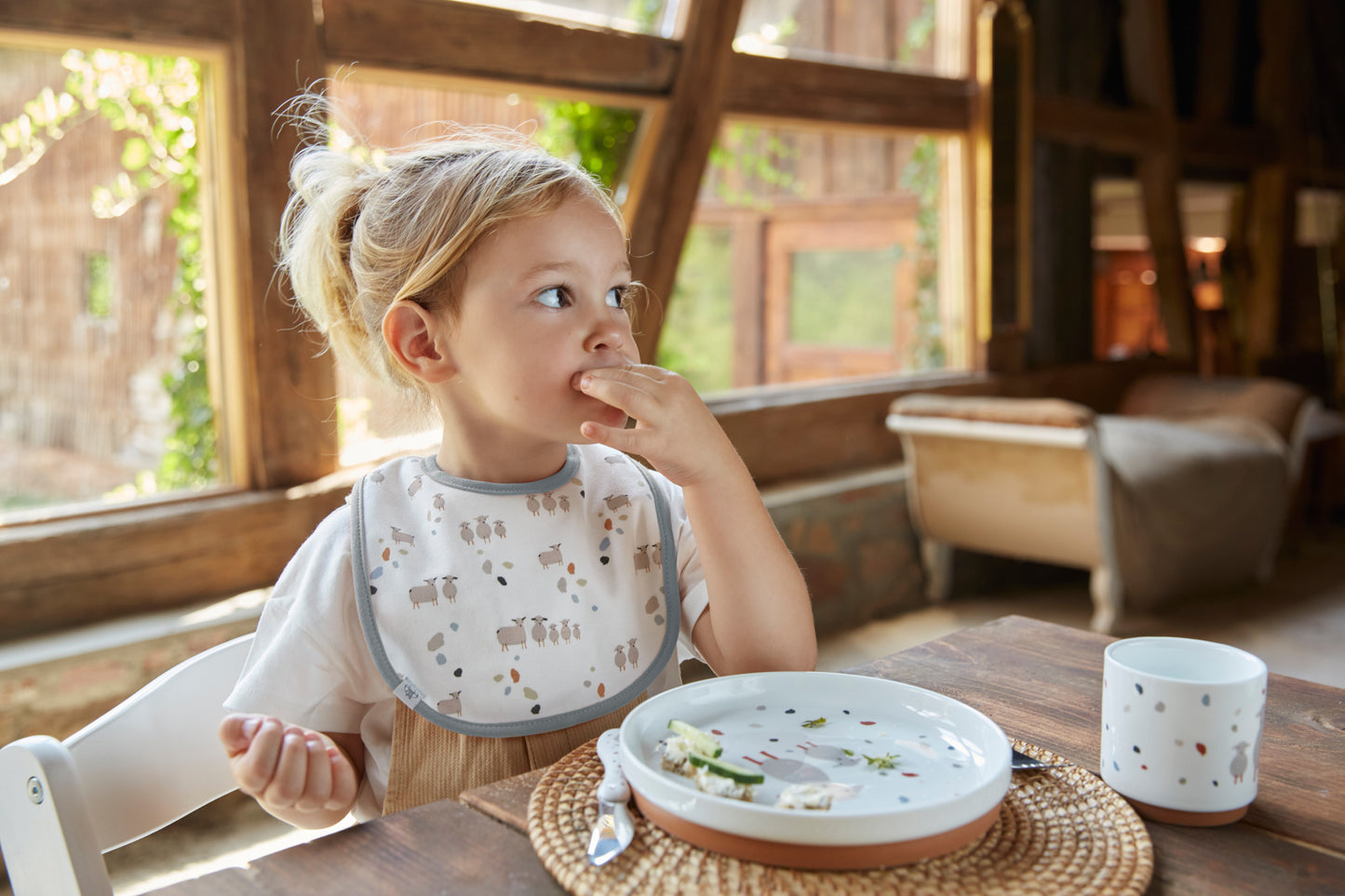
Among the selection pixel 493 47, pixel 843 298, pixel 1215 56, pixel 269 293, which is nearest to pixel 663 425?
pixel 269 293

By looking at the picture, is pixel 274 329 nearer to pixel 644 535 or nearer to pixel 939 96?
pixel 644 535

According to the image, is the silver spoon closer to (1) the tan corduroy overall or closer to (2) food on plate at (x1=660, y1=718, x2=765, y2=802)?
(2) food on plate at (x1=660, y1=718, x2=765, y2=802)

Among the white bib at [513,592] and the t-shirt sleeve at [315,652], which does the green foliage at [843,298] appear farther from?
the t-shirt sleeve at [315,652]

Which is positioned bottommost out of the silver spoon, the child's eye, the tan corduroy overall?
the tan corduroy overall

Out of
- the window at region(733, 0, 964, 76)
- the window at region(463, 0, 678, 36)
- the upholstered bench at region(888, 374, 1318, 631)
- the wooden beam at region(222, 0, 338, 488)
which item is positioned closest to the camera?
the wooden beam at region(222, 0, 338, 488)

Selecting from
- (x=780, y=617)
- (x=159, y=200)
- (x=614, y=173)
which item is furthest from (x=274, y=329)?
(x=780, y=617)

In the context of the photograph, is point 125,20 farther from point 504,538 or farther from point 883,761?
point 883,761

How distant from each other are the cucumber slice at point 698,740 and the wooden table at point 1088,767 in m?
0.12

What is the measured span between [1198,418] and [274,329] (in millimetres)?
3798

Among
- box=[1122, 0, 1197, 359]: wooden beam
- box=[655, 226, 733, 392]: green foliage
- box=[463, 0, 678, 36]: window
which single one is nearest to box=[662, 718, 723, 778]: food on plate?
box=[463, 0, 678, 36]: window

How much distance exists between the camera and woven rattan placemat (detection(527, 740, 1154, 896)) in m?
0.61

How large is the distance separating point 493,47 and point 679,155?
0.67 m

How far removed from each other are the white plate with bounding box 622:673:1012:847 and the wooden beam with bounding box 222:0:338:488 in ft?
5.60

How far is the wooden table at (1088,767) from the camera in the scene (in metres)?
0.65
